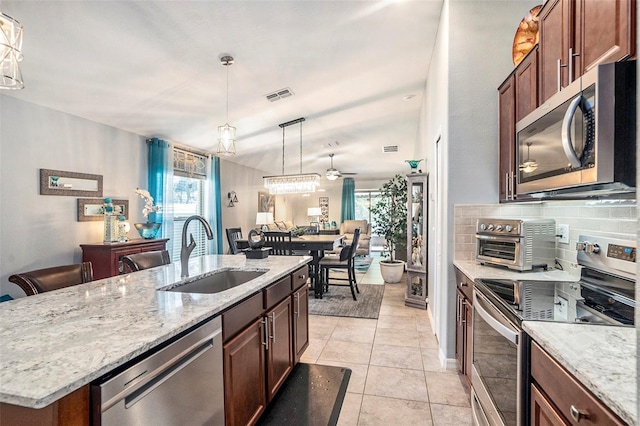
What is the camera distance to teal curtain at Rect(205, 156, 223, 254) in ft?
19.8

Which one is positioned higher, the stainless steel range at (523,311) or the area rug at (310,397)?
the stainless steel range at (523,311)

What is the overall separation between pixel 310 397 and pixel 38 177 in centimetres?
351

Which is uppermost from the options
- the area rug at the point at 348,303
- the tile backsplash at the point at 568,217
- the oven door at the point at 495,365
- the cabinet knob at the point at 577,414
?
the tile backsplash at the point at 568,217

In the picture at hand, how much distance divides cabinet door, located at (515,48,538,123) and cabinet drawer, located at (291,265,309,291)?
1.92 m

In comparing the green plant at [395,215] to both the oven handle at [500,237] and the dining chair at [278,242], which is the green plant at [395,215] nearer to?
the dining chair at [278,242]

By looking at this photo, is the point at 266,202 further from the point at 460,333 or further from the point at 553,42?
the point at 553,42

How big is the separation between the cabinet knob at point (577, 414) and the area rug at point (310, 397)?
1.46m

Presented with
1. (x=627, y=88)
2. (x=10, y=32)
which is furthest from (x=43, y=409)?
(x=627, y=88)

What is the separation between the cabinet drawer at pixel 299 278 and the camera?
7.82ft

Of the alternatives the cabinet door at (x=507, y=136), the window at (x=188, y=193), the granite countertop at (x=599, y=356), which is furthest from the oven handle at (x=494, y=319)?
the window at (x=188, y=193)

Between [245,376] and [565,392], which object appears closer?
[565,392]

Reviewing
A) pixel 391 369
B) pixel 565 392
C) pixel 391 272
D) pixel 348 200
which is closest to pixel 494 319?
pixel 565 392

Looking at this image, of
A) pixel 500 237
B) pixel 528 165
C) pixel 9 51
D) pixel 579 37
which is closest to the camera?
pixel 579 37

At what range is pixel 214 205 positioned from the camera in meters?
6.08
